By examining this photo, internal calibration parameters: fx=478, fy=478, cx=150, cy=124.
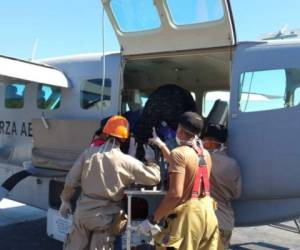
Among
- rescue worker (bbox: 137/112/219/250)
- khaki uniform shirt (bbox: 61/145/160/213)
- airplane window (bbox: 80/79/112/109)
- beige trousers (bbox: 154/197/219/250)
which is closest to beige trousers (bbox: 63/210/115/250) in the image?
khaki uniform shirt (bbox: 61/145/160/213)

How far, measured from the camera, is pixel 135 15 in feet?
19.1

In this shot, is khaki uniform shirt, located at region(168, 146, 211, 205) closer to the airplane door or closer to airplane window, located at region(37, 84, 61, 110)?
the airplane door

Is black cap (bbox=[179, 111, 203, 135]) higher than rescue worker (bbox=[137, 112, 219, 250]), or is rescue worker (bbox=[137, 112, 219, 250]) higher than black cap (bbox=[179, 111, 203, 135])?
black cap (bbox=[179, 111, 203, 135])

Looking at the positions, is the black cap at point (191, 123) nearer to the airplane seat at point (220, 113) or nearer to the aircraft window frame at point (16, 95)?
the airplane seat at point (220, 113)

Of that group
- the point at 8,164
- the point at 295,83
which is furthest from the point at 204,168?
the point at 8,164

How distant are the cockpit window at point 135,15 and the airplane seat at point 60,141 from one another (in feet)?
4.34

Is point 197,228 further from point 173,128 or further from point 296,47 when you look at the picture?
point 296,47

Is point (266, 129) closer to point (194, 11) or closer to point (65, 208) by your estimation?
point (194, 11)

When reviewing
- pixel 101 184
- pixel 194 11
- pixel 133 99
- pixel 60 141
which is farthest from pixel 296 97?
pixel 133 99

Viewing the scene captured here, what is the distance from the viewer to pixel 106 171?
179 inches

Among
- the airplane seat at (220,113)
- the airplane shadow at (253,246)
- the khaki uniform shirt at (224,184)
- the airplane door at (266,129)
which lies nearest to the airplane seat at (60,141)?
the airplane seat at (220,113)

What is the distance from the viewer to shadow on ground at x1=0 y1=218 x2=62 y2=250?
7.29 meters

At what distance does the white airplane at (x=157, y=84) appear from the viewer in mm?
5246

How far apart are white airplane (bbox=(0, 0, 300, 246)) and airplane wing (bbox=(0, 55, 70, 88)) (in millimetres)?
15
